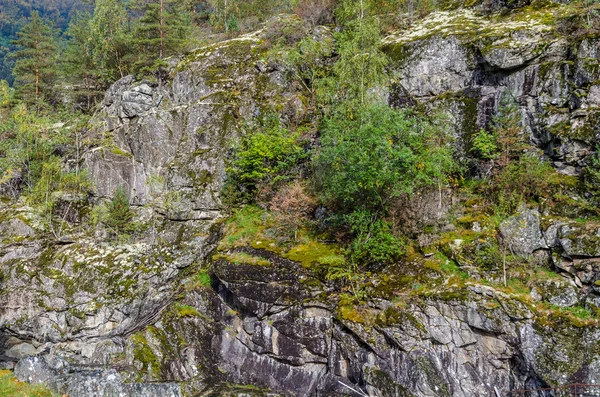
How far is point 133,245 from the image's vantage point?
1991 cm

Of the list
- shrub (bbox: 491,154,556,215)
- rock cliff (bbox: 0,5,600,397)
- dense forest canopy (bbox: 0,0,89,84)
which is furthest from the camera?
dense forest canopy (bbox: 0,0,89,84)

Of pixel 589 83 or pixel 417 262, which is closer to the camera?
pixel 417 262

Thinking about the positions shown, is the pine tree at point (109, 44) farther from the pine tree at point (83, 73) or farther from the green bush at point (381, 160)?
the green bush at point (381, 160)

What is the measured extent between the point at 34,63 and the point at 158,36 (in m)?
10.8

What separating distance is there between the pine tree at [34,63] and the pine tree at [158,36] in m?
8.68

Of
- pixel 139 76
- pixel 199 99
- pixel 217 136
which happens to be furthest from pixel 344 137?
pixel 139 76

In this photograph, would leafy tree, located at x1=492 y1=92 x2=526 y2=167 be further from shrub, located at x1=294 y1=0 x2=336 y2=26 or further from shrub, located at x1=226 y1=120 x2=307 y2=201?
shrub, located at x1=294 y1=0 x2=336 y2=26

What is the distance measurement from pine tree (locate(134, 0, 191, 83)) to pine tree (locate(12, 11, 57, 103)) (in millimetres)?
8680

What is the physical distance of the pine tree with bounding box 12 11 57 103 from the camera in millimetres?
28750

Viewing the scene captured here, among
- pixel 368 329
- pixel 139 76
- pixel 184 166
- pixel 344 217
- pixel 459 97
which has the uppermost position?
pixel 139 76

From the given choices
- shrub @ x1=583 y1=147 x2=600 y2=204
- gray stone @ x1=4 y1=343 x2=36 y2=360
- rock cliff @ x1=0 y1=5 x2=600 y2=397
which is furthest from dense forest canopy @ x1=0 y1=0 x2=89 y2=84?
shrub @ x1=583 y1=147 x2=600 y2=204

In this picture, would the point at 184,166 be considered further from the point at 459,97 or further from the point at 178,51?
the point at 459,97

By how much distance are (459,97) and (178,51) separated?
60.3ft

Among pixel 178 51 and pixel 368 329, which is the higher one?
pixel 178 51
